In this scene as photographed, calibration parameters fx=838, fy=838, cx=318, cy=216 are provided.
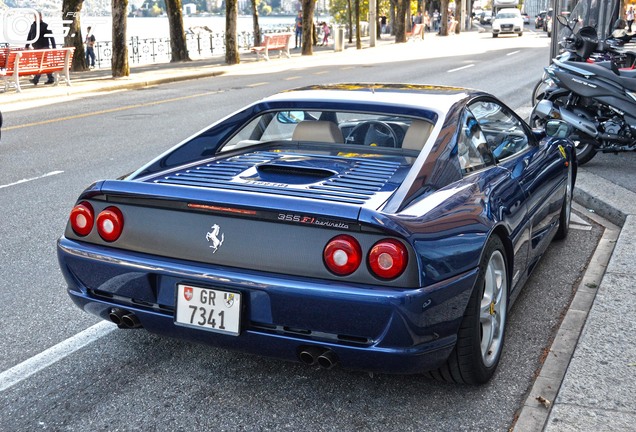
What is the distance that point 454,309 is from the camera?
3.61 meters

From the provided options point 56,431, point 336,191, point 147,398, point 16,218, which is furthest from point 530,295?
point 16,218

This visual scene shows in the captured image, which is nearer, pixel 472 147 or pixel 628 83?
pixel 472 147

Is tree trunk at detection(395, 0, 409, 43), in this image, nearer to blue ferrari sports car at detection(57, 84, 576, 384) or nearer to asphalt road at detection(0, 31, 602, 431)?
asphalt road at detection(0, 31, 602, 431)

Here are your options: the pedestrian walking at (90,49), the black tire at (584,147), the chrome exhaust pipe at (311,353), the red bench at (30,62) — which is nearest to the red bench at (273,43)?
the pedestrian walking at (90,49)

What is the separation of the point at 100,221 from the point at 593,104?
707 cm

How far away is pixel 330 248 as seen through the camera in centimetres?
346

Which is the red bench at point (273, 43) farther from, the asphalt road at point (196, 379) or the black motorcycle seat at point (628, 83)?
the asphalt road at point (196, 379)

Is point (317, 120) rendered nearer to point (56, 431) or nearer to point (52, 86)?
point (56, 431)

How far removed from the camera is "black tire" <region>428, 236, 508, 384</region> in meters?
3.76

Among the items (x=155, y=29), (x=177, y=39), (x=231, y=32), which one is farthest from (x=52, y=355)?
(x=155, y=29)

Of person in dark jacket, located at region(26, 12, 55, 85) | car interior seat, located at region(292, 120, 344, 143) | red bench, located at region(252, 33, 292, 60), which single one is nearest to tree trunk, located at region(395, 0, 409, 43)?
red bench, located at region(252, 33, 292, 60)

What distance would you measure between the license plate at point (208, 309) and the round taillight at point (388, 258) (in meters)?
0.60

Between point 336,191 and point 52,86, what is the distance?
62.3 ft

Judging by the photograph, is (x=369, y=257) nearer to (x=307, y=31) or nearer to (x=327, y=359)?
(x=327, y=359)
